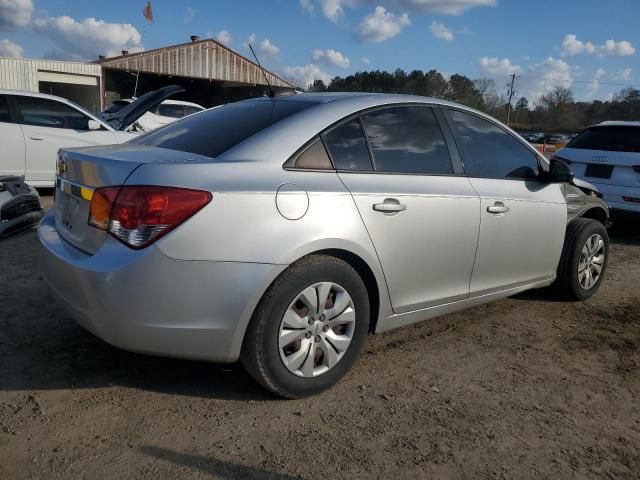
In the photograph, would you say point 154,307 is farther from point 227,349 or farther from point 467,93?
point 467,93

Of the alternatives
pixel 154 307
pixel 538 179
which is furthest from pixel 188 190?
pixel 538 179

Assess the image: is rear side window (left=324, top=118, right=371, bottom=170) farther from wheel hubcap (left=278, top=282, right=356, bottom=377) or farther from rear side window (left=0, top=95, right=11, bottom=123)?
rear side window (left=0, top=95, right=11, bottom=123)

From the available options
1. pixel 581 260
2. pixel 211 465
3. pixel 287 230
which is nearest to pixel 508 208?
pixel 581 260

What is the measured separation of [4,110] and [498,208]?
710 cm

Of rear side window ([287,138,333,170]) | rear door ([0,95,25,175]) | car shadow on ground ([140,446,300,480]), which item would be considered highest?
rear side window ([287,138,333,170])

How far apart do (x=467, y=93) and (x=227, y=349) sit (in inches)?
1844

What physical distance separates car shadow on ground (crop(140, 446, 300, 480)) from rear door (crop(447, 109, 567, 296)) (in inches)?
77.1

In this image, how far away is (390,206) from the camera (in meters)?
3.04

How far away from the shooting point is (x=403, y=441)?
2.55m

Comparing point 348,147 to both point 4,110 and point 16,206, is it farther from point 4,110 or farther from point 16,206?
point 4,110

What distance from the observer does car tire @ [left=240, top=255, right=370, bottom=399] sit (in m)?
2.63

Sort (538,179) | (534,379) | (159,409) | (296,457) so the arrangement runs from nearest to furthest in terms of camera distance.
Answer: (296,457) < (159,409) < (534,379) < (538,179)

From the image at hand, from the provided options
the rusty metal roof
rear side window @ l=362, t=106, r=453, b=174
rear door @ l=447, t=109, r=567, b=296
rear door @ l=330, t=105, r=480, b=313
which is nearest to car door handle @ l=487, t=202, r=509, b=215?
rear door @ l=447, t=109, r=567, b=296

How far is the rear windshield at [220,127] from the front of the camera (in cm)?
293
